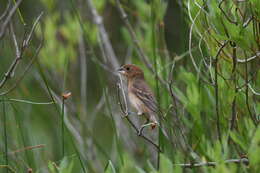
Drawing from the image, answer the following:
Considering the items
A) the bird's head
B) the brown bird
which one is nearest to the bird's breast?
the brown bird

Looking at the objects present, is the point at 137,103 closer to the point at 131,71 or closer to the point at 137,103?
the point at 137,103

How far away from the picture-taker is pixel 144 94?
6.00 metres

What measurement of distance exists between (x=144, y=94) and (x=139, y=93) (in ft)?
0.64

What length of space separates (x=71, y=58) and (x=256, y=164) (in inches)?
178

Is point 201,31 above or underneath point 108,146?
above

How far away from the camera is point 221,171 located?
93.9 inches

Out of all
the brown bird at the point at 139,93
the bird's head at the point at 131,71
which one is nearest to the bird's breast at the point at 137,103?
the brown bird at the point at 139,93

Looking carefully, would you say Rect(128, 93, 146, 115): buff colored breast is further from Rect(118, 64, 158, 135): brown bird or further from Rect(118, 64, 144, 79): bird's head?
Rect(118, 64, 144, 79): bird's head

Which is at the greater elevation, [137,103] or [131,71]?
[131,71]

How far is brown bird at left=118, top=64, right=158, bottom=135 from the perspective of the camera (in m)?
5.55

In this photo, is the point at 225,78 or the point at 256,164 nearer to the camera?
the point at 256,164

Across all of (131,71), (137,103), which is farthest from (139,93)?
(131,71)

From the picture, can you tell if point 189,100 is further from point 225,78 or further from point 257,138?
point 257,138

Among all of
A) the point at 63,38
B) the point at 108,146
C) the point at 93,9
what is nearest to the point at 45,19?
the point at 63,38
